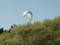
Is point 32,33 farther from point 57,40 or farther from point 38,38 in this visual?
point 57,40

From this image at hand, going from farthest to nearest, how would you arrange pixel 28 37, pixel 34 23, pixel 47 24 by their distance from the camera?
pixel 34 23, pixel 47 24, pixel 28 37

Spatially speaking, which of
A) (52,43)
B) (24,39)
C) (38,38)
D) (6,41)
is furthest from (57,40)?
(6,41)

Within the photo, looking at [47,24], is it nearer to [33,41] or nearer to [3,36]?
[33,41]

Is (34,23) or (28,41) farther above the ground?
(34,23)

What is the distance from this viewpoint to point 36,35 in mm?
23516

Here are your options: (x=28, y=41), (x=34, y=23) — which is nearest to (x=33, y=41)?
(x=28, y=41)

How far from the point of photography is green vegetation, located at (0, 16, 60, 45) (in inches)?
893

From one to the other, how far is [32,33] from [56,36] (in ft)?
8.60

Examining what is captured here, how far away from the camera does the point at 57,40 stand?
865 inches

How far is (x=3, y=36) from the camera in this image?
2628cm

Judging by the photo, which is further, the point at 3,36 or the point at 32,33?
the point at 3,36

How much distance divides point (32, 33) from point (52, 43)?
10.1ft

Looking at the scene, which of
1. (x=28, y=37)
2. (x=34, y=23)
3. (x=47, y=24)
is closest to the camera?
(x=28, y=37)

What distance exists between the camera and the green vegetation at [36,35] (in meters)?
22.7
